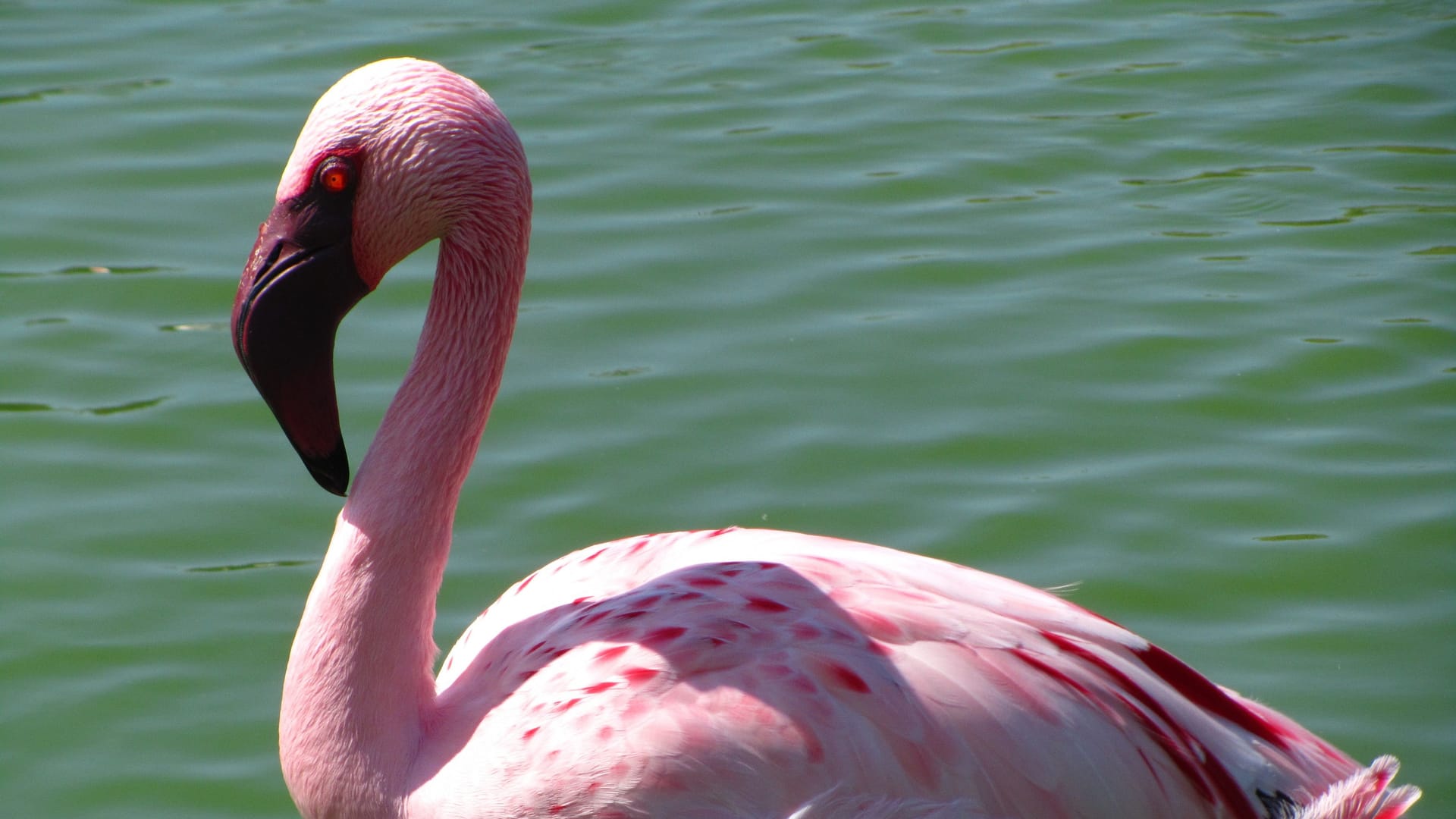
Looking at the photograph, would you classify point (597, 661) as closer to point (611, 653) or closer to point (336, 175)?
point (611, 653)

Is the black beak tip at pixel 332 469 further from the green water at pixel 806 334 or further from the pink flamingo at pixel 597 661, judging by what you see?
the green water at pixel 806 334

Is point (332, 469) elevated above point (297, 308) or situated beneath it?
situated beneath

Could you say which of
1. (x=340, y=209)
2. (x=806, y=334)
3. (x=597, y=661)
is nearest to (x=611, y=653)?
(x=597, y=661)

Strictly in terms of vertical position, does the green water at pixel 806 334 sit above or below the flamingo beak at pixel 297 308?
below

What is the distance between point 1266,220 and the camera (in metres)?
6.98

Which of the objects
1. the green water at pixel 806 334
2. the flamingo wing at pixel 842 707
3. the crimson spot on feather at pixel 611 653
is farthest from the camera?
the green water at pixel 806 334

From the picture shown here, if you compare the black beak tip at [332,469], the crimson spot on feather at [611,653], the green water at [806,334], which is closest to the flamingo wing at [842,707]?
the crimson spot on feather at [611,653]

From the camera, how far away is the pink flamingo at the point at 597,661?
10.5ft

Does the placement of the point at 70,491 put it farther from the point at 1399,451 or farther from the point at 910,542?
the point at 1399,451

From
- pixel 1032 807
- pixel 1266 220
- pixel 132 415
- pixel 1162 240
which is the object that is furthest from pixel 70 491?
pixel 1266 220

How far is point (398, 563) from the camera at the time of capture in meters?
3.43

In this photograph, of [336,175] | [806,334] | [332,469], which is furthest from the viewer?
[806,334]

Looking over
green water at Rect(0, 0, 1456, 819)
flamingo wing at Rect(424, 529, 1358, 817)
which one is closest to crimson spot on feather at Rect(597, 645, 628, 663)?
flamingo wing at Rect(424, 529, 1358, 817)

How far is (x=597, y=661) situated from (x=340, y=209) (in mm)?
1047
